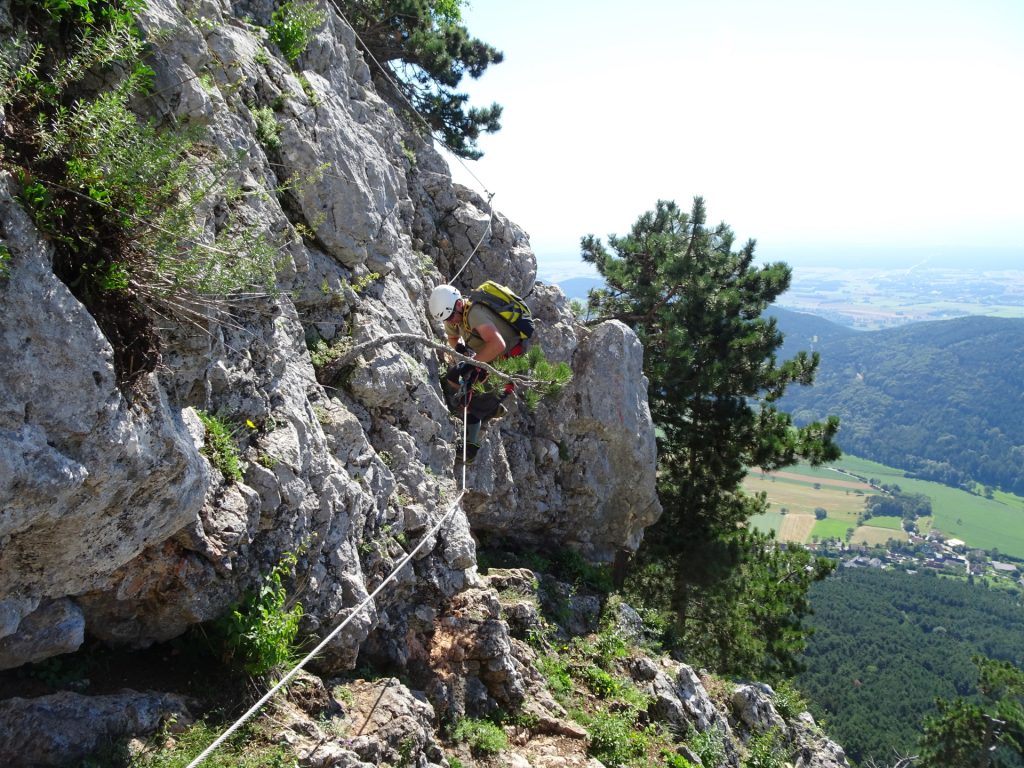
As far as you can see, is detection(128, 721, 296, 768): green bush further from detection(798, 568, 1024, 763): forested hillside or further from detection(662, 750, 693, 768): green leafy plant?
detection(798, 568, 1024, 763): forested hillside

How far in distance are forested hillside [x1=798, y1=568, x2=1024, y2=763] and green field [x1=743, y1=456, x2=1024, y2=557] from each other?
29045mm

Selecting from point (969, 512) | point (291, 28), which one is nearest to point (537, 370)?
point (291, 28)

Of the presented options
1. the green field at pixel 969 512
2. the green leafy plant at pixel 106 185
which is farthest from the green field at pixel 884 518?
the green leafy plant at pixel 106 185

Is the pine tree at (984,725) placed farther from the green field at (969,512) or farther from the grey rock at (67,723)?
the green field at (969,512)

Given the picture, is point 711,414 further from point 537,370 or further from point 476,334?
point 537,370

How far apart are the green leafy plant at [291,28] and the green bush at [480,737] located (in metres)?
9.09

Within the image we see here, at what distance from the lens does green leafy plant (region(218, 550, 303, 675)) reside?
490cm

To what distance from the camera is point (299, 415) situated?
6090 millimetres

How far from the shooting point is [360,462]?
7.03 metres

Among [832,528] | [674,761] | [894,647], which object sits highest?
[674,761]

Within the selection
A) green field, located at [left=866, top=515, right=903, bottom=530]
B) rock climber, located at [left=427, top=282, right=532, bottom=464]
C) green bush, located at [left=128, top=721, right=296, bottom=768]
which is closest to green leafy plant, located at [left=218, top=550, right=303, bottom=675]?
green bush, located at [left=128, top=721, right=296, bottom=768]

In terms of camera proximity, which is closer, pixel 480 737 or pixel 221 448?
pixel 221 448

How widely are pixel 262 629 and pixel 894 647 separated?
76.8 m

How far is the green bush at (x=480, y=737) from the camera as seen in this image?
6668 millimetres
